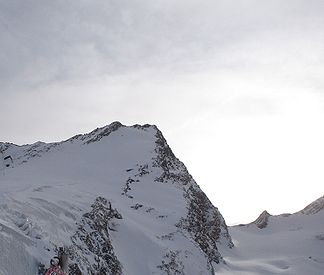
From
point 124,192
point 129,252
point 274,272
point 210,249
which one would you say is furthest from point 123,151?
point 129,252

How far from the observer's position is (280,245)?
4775 cm

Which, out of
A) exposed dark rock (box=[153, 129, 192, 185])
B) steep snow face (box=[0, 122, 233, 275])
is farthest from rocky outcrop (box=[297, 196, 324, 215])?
exposed dark rock (box=[153, 129, 192, 185])

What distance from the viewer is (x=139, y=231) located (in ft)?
88.5

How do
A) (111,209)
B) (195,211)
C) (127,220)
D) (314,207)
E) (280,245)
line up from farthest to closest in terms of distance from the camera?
(314,207)
(280,245)
(195,211)
(127,220)
(111,209)

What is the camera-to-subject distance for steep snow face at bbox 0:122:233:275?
55.9ft

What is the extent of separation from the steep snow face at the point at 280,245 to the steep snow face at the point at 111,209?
2.60 meters

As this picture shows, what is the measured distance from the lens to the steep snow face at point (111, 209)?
1703cm

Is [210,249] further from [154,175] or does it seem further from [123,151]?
[123,151]

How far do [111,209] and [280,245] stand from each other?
27252mm

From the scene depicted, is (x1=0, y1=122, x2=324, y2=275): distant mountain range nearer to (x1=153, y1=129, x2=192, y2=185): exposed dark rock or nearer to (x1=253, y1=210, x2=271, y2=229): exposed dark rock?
(x1=153, y1=129, x2=192, y2=185): exposed dark rock

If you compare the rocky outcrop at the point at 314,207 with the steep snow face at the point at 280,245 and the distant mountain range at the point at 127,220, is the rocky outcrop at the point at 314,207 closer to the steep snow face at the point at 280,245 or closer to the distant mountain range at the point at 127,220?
the steep snow face at the point at 280,245

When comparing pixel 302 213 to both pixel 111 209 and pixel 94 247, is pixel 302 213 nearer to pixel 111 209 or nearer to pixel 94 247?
pixel 111 209

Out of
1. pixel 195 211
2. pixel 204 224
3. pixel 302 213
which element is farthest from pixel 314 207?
pixel 195 211

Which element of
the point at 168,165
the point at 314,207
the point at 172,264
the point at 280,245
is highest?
the point at 168,165
